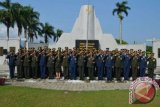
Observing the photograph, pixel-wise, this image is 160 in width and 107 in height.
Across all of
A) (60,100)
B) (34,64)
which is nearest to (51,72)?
(34,64)

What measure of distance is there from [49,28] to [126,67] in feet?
198

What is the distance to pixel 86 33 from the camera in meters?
44.8

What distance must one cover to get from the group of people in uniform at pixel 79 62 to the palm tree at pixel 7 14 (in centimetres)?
3159

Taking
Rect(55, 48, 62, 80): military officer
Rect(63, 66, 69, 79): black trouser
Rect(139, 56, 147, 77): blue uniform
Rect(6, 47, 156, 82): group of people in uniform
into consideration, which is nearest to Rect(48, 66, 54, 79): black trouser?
Rect(6, 47, 156, 82): group of people in uniform

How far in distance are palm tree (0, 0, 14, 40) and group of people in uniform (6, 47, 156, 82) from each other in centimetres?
3159

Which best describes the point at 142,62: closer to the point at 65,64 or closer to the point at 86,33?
the point at 65,64

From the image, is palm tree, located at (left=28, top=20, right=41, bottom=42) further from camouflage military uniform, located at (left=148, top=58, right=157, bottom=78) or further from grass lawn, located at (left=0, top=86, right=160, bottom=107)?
grass lawn, located at (left=0, top=86, right=160, bottom=107)

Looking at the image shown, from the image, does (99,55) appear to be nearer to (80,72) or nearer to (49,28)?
(80,72)

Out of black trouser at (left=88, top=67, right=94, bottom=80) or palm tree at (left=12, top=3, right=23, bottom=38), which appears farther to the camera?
palm tree at (left=12, top=3, right=23, bottom=38)

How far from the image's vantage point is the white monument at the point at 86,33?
44844mm

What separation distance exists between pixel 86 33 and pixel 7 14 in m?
13.1

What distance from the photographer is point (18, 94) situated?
14.1 m

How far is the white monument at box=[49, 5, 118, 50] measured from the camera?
44.8m

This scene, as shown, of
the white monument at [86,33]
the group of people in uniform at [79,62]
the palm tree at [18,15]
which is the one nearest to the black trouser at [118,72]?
the group of people in uniform at [79,62]
